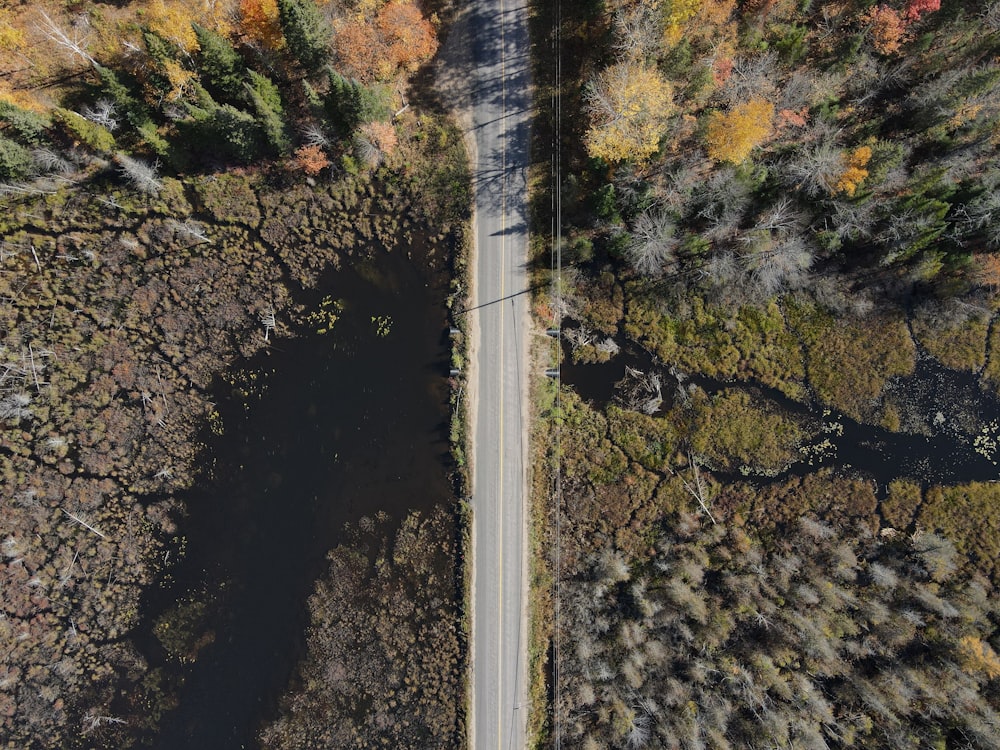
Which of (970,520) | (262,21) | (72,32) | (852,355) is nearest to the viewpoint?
(262,21)

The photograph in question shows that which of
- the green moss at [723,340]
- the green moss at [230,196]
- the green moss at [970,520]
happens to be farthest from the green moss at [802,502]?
the green moss at [230,196]

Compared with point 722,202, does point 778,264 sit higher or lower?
lower

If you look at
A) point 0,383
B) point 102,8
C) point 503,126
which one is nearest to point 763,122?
point 503,126

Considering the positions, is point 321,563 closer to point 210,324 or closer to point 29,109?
point 210,324

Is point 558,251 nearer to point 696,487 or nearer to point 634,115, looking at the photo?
point 634,115

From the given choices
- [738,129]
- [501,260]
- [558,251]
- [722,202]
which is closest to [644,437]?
[558,251]

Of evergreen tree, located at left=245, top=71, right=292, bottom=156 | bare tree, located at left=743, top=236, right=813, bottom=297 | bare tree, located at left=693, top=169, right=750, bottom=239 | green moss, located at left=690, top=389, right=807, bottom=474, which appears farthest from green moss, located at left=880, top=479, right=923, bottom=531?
evergreen tree, located at left=245, top=71, right=292, bottom=156

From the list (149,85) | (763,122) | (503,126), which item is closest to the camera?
(763,122)
